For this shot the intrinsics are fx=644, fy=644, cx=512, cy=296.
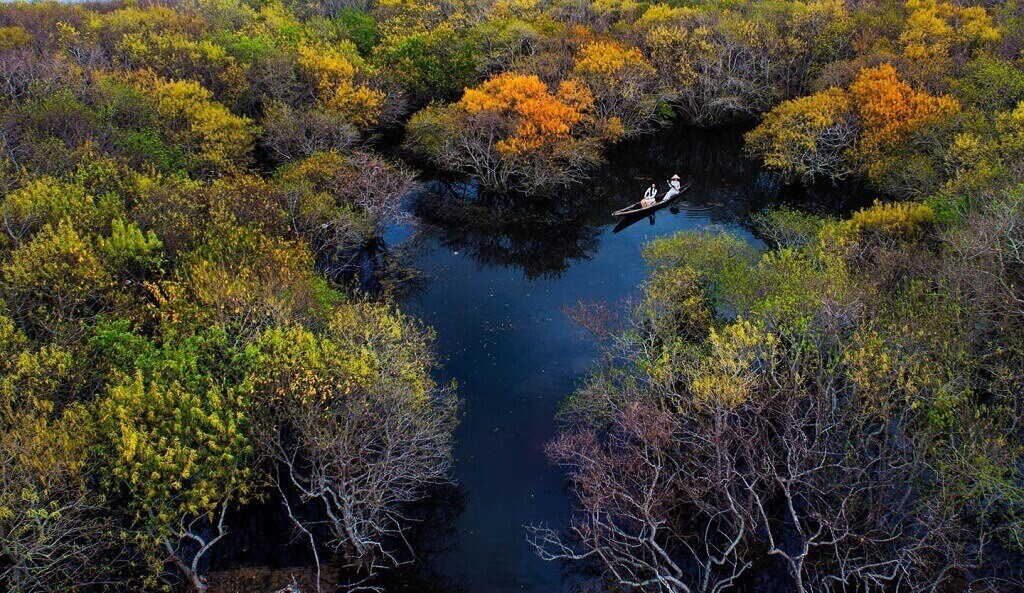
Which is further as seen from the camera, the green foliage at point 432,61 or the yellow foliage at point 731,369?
the green foliage at point 432,61

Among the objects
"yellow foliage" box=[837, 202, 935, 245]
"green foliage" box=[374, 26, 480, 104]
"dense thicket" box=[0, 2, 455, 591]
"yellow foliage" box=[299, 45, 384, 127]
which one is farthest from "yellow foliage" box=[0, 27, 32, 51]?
"yellow foliage" box=[837, 202, 935, 245]

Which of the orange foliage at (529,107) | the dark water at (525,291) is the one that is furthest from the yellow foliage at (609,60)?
the dark water at (525,291)

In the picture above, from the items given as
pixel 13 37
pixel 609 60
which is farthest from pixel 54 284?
pixel 609 60

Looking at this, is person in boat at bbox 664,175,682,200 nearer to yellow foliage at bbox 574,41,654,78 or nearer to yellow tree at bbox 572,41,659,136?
yellow tree at bbox 572,41,659,136

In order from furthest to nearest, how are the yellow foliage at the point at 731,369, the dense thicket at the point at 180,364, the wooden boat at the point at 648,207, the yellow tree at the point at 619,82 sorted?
the yellow tree at the point at 619,82
the wooden boat at the point at 648,207
the yellow foliage at the point at 731,369
the dense thicket at the point at 180,364

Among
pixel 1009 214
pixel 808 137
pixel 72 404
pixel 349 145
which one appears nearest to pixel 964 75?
pixel 808 137

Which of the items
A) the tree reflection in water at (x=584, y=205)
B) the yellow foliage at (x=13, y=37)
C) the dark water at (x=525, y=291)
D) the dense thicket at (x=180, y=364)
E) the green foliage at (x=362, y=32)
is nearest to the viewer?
the dense thicket at (x=180, y=364)

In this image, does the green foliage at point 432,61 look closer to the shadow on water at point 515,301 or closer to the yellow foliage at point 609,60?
the yellow foliage at point 609,60

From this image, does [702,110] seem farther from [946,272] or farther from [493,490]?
[493,490]

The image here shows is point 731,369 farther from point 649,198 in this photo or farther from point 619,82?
point 619,82
